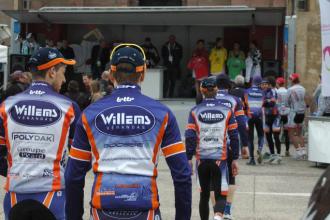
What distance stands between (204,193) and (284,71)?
15642 mm

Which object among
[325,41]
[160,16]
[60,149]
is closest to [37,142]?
[60,149]

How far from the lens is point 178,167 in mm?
4180

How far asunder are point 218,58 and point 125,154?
20.6 meters

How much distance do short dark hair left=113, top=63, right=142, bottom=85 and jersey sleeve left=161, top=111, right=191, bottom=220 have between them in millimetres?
286

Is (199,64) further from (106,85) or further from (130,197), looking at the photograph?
(130,197)

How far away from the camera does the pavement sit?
10520 mm

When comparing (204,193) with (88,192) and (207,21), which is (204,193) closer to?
(88,192)

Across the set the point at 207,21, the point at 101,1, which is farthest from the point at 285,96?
the point at 101,1

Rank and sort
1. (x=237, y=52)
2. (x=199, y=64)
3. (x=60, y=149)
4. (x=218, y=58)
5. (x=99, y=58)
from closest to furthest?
(x=60, y=149) < (x=237, y=52) < (x=218, y=58) < (x=199, y=64) < (x=99, y=58)

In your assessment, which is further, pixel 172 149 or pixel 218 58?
pixel 218 58

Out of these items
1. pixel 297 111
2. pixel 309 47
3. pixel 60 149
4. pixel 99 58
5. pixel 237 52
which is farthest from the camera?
pixel 99 58

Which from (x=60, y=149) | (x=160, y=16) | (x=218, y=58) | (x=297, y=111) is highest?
(x=160, y=16)

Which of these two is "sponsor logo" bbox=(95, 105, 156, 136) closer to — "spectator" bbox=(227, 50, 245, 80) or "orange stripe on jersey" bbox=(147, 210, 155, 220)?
"orange stripe on jersey" bbox=(147, 210, 155, 220)

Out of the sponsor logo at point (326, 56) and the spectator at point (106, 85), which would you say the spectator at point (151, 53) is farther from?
the sponsor logo at point (326, 56)
